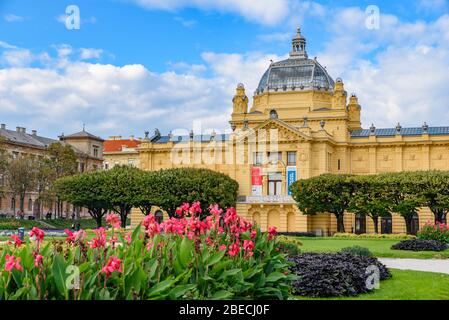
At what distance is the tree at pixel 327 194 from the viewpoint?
61719mm

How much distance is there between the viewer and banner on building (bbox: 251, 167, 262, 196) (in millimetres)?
74688

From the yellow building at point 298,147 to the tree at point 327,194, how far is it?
25.5 ft

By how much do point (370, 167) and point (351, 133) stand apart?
6.06 metres

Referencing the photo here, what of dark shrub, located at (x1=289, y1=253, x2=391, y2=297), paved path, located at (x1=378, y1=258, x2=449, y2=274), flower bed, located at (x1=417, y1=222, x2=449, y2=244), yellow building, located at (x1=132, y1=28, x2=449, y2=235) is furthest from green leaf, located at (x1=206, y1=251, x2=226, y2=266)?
yellow building, located at (x1=132, y1=28, x2=449, y2=235)

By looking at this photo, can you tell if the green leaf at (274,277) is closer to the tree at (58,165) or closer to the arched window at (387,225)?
the arched window at (387,225)

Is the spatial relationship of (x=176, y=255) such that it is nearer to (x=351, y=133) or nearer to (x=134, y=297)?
(x=134, y=297)

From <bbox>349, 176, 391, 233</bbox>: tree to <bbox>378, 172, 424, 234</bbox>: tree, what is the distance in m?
0.51

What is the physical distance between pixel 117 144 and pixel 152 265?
125 meters

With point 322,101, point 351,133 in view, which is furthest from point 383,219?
point 322,101

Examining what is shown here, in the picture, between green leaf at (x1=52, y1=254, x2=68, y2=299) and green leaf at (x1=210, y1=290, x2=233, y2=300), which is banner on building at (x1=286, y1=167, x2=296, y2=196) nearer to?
green leaf at (x1=210, y1=290, x2=233, y2=300)

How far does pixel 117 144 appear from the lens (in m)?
133
